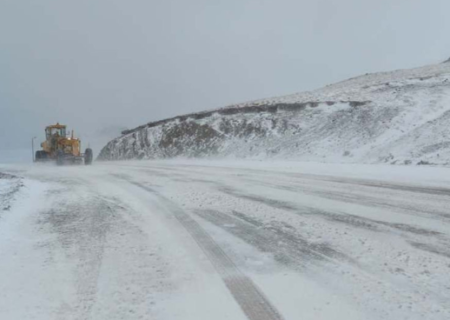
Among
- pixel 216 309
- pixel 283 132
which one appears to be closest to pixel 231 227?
pixel 216 309

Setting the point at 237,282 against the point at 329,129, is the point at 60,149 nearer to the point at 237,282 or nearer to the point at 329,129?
the point at 329,129

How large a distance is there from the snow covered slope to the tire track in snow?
15.4m

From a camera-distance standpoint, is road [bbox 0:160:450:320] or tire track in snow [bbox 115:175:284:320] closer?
tire track in snow [bbox 115:175:284:320]

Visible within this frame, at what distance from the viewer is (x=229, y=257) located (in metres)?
4.48

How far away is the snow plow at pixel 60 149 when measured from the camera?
89.6 ft

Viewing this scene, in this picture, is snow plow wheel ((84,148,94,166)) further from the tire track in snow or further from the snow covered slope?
the tire track in snow

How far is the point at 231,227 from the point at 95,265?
2.14 metres

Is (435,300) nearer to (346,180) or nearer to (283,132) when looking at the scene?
(346,180)

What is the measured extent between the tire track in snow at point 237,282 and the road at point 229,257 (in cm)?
1

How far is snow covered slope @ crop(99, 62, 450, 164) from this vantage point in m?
22.3

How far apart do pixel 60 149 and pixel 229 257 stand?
87.0 feet

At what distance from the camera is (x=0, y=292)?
3629 mm

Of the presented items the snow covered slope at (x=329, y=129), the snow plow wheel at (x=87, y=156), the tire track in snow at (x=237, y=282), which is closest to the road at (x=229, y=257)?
the tire track in snow at (x=237, y=282)

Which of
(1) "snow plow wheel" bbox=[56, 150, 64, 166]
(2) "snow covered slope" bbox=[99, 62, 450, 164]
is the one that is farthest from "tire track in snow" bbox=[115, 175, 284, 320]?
(1) "snow plow wheel" bbox=[56, 150, 64, 166]
